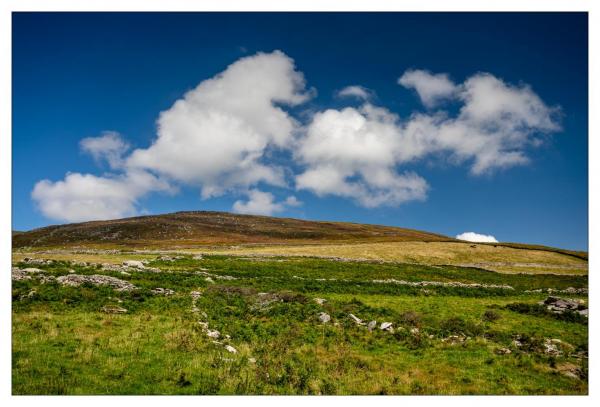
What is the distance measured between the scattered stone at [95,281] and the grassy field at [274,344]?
78 centimetres

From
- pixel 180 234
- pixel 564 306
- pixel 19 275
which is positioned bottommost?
pixel 564 306

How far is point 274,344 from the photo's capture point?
1820cm

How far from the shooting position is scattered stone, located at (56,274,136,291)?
2800cm

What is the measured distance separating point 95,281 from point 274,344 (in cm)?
1934

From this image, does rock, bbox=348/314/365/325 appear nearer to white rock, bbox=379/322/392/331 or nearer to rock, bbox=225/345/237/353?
white rock, bbox=379/322/392/331

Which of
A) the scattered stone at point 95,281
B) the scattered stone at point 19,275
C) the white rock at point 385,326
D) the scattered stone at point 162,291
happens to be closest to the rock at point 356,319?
the white rock at point 385,326

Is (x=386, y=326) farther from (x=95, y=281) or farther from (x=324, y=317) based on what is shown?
(x=95, y=281)

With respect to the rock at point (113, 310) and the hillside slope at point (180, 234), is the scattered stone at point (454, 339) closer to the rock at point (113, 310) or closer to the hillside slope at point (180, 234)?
the rock at point (113, 310)

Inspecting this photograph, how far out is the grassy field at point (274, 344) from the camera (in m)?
13.6

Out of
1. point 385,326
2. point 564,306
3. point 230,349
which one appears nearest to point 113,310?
point 230,349

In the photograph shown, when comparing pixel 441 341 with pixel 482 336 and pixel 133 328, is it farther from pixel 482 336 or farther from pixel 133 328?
pixel 133 328

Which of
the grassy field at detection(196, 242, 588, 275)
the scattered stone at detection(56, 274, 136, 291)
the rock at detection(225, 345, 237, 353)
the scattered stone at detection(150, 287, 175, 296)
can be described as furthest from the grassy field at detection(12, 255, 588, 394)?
the grassy field at detection(196, 242, 588, 275)

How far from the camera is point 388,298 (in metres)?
33.4

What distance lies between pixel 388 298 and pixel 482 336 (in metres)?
12.4
